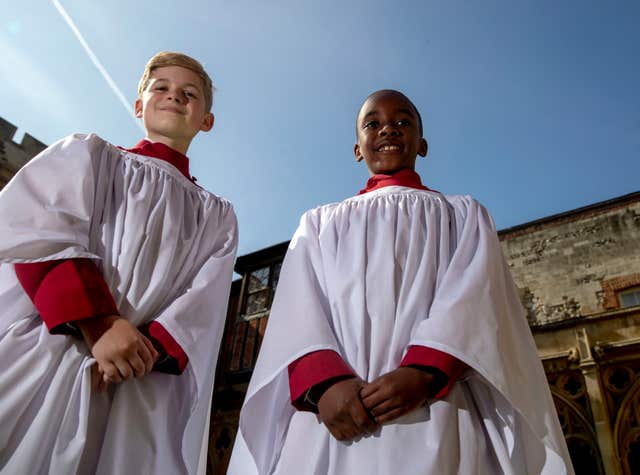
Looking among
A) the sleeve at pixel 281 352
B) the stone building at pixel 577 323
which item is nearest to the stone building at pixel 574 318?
the stone building at pixel 577 323

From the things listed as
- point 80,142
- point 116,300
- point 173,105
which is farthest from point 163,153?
point 116,300

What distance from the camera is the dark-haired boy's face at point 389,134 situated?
2592 millimetres

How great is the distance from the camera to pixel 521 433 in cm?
177

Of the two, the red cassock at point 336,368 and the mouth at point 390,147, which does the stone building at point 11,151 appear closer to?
the mouth at point 390,147

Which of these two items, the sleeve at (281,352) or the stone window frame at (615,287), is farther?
the stone window frame at (615,287)

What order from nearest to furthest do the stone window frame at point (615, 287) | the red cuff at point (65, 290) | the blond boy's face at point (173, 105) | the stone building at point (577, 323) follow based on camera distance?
the red cuff at point (65, 290) < the blond boy's face at point (173, 105) < the stone building at point (577, 323) < the stone window frame at point (615, 287)

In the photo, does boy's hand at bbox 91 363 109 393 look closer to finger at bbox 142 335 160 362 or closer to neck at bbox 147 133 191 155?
finger at bbox 142 335 160 362

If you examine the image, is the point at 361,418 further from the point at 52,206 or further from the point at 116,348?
the point at 52,206

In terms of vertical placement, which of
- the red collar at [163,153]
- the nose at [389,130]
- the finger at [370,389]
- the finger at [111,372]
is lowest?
the finger at [370,389]

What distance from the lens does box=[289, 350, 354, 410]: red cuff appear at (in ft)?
5.71

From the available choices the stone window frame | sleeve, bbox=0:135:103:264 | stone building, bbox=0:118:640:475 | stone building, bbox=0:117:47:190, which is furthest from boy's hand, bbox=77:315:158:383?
the stone window frame

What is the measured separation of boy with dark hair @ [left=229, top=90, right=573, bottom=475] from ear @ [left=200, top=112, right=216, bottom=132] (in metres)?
1.07

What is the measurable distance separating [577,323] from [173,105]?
828 cm

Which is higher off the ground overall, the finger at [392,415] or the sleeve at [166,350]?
the sleeve at [166,350]
